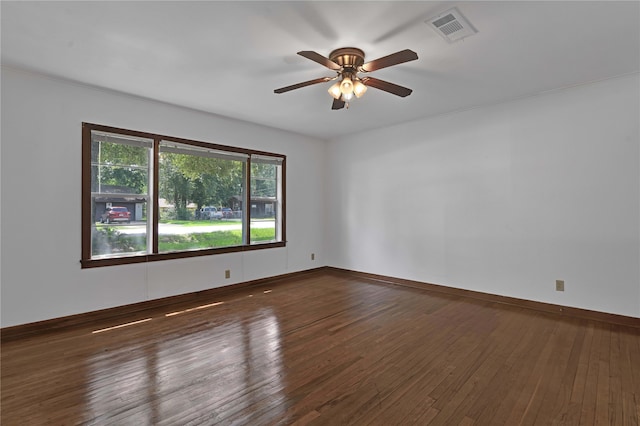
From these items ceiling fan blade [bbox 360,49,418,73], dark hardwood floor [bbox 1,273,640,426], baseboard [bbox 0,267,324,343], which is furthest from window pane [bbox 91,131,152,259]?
ceiling fan blade [bbox 360,49,418,73]

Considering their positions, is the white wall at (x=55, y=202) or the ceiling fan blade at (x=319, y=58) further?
the white wall at (x=55, y=202)

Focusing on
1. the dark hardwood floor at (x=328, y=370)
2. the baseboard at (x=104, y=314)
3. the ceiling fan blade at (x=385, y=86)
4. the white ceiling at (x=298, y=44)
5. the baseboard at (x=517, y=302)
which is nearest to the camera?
the dark hardwood floor at (x=328, y=370)

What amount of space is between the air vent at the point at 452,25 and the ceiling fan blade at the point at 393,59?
247 millimetres

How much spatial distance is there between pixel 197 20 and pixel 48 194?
252 centimetres

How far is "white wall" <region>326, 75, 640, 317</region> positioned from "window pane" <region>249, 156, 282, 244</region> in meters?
1.53

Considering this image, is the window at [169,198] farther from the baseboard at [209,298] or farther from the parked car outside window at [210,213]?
the baseboard at [209,298]

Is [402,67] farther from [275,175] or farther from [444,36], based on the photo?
[275,175]

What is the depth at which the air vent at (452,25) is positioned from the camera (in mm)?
2227

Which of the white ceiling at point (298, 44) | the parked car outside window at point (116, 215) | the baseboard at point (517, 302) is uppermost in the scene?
the white ceiling at point (298, 44)

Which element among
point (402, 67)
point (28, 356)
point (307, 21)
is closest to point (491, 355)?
point (402, 67)

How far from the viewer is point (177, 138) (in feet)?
14.0

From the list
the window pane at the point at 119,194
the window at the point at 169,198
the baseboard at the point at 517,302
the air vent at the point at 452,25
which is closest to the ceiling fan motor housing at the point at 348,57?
the air vent at the point at 452,25

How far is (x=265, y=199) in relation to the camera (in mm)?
5402

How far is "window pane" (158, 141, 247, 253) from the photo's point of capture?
419cm
